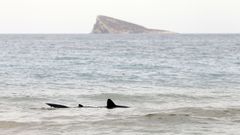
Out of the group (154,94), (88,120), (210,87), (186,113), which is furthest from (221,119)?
(210,87)

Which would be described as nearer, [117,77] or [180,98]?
[180,98]

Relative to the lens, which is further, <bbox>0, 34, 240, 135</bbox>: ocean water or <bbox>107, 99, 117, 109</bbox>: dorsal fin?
<bbox>107, 99, 117, 109</bbox>: dorsal fin

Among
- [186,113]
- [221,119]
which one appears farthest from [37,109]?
[221,119]

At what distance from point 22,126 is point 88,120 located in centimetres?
226

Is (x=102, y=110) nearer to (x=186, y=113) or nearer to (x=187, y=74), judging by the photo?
(x=186, y=113)

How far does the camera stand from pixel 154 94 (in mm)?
25656

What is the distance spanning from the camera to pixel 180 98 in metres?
24.5

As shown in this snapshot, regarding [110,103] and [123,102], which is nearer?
[110,103]

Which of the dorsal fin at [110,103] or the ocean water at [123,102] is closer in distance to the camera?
the ocean water at [123,102]

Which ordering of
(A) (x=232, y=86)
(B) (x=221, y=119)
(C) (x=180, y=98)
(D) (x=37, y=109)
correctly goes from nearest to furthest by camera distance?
(B) (x=221, y=119) → (D) (x=37, y=109) → (C) (x=180, y=98) → (A) (x=232, y=86)

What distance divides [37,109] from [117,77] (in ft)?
49.0

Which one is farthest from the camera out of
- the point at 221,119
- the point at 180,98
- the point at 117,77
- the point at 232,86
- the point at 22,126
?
the point at 117,77

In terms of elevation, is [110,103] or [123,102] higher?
[110,103]

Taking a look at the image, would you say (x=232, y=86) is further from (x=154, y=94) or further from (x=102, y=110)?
(x=102, y=110)
